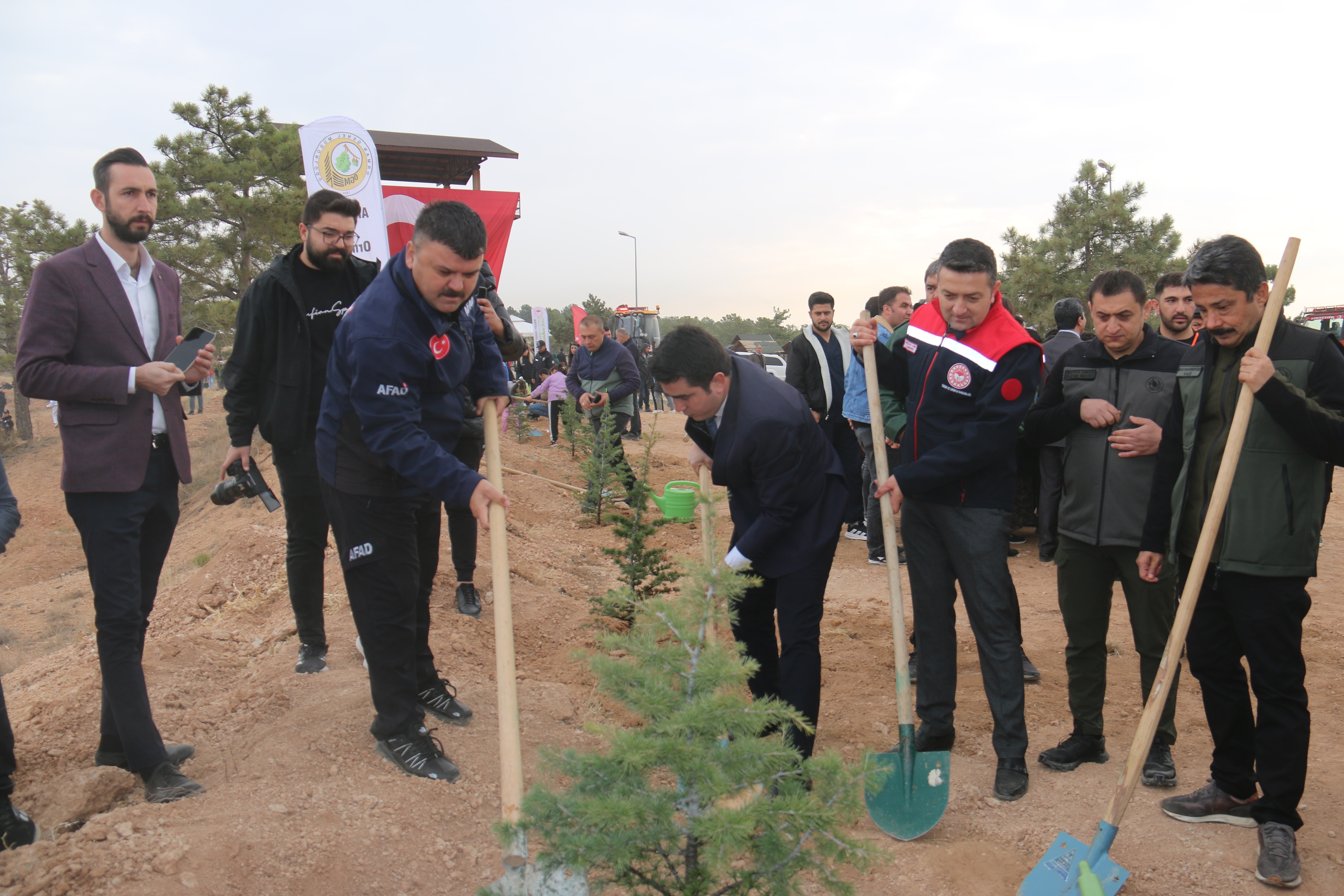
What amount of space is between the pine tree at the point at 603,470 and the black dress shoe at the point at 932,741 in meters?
4.03

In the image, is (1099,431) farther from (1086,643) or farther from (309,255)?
(309,255)

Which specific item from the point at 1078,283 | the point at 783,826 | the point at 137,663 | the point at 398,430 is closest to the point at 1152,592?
the point at 783,826

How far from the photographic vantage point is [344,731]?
11.3ft

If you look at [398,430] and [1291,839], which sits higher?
[398,430]

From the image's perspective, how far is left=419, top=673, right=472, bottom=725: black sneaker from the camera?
370 cm

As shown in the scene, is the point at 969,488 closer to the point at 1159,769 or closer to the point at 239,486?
the point at 1159,769

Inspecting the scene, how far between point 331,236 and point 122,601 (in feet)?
5.75

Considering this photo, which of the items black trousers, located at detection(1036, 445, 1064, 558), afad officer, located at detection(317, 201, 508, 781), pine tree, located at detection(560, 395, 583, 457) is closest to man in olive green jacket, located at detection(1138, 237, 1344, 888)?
black trousers, located at detection(1036, 445, 1064, 558)

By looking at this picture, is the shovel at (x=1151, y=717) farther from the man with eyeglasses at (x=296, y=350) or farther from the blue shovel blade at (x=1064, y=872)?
the man with eyeglasses at (x=296, y=350)

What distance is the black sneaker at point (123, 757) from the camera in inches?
127

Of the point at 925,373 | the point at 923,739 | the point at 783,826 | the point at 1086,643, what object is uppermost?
the point at 925,373

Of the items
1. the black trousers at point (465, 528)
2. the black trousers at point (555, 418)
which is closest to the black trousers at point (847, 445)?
the black trousers at point (465, 528)

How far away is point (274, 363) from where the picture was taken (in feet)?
12.7

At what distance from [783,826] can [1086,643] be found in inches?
88.3
